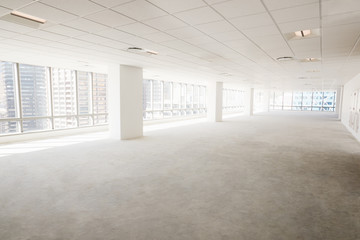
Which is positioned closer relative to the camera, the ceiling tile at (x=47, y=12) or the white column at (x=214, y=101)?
the ceiling tile at (x=47, y=12)

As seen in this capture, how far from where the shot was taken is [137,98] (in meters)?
9.45

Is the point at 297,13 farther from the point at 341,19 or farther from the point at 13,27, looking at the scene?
the point at 13,27

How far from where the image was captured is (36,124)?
31.6ft

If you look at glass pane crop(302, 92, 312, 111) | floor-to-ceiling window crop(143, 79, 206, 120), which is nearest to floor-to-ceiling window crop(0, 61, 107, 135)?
floor-to-ceiling window crop(143, 79, 206, 120)

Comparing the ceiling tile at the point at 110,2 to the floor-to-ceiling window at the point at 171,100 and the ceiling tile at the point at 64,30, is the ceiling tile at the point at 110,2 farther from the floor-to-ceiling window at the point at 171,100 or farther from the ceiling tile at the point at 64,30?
the floor-to-ceiling window at the point at 171,100

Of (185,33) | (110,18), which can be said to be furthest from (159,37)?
(110,18)

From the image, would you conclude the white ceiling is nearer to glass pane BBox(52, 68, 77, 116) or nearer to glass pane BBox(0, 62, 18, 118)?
glass pane BBox(0, 62, 18, 118)

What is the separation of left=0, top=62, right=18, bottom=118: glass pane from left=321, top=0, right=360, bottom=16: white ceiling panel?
34.8ft

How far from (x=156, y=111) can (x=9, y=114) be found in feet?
28.8

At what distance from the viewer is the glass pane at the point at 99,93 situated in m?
12.1

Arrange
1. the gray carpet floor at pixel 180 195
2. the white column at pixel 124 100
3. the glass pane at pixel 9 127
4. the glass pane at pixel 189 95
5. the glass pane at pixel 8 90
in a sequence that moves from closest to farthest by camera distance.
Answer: the gray carpet floor at pixel 180 195 < the glass pane at pixel 9 127 < the glass pane at pixel 8 90 < the white column at pixel 124 100 < the glass pane at pixel 189 95

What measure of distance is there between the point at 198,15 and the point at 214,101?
483 inches

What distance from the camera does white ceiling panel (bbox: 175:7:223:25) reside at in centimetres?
351

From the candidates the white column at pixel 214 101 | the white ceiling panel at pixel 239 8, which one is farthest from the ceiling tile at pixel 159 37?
the white column at pixel 214 101
